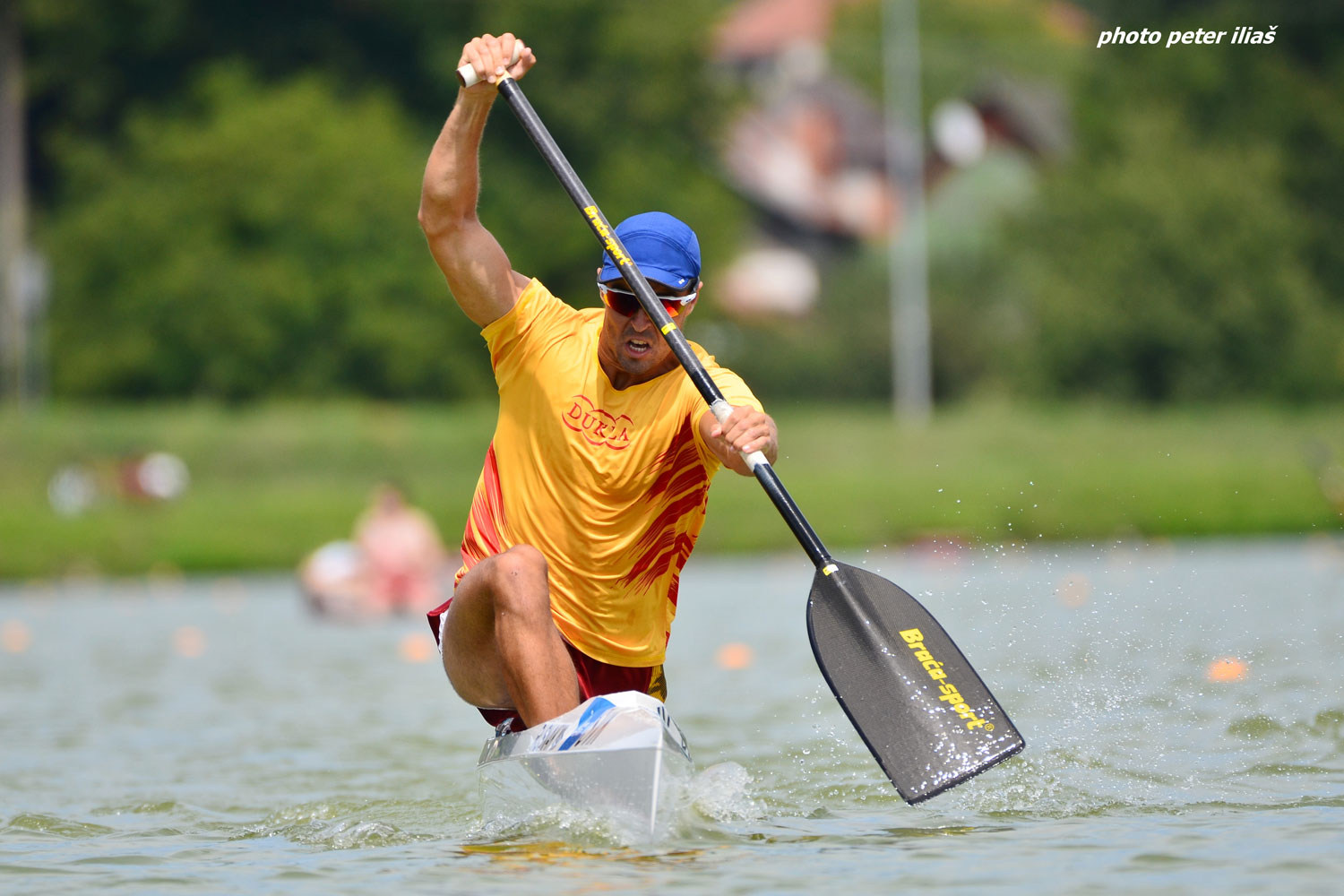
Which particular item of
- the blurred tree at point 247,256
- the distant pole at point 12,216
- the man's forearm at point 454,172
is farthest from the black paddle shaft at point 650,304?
the distant pole at point 12,216

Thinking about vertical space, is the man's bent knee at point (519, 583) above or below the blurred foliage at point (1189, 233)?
below

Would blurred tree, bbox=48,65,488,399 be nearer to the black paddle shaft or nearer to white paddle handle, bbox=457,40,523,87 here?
the black paddle shaft

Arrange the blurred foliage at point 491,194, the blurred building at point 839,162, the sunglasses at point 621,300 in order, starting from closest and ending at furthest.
Result: the sunglasses at point 621,300
the blurred foliage at point 491,194
the blurred building at point 839,162

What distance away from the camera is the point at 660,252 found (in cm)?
567

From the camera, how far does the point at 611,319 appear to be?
5.59 meters

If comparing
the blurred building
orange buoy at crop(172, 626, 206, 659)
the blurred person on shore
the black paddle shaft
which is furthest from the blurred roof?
the black paddle shaft

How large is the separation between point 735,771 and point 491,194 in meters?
27.6

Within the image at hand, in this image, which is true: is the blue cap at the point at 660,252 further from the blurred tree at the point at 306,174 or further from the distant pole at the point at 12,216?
the distant pole at the point at 12,216

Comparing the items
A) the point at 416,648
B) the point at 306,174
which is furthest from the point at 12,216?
the point at 416,648

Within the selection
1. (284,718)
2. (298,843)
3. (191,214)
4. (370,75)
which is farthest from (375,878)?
(370,75)

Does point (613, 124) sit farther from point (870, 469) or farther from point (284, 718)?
point (284, 718)

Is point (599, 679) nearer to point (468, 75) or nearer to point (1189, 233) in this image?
point (468, 75)

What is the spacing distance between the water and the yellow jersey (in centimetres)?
60

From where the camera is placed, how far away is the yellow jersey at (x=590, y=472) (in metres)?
5.56
